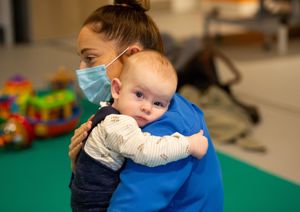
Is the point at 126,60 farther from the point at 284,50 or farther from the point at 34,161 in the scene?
the point at 284,50

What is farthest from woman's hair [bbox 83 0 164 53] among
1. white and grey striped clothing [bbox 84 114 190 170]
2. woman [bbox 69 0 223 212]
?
white and grey striped clothing [bbox 84 114 190 170]

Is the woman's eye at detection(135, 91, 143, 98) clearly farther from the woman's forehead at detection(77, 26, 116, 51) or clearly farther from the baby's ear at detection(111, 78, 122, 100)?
the woman's forehead at detection(77, 26, 116, 51)

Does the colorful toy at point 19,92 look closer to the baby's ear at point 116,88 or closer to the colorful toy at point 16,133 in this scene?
the colorful toy at point 16,133

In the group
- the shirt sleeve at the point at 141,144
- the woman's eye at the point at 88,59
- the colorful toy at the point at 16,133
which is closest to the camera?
the shirt sleeve at the point at 141,144

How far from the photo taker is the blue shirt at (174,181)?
38.2 inches

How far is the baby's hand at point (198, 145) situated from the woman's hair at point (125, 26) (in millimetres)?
272

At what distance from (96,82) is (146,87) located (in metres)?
0.25

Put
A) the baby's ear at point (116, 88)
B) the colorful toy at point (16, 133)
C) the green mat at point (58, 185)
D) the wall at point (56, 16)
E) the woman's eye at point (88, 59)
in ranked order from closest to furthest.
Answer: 1. the baby's ear at point (116, 88)
2. the woman's eye at point (88, 59)
3. the green mat at point (58, 185)
4. the colorful toy at point (16, 133)
5. the wall at point (56, 16)

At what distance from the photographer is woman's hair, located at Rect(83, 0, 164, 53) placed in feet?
3.78

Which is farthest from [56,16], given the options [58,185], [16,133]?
[58,185]

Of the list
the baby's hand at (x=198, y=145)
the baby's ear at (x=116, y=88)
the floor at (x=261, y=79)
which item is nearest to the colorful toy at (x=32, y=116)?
the floor at (x=261, y=79)

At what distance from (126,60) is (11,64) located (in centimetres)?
324

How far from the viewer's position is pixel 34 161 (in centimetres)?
236

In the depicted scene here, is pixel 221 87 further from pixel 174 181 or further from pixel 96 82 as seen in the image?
pixel 174 181
